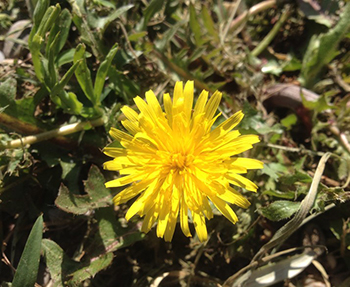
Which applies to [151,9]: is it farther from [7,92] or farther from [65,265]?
[65,265]

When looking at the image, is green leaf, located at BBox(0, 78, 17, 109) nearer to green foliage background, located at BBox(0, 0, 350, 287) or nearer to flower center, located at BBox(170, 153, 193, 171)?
green foliage background, located at BBox(0, 0, 350, 287)

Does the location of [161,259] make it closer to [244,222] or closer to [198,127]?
[244,222]

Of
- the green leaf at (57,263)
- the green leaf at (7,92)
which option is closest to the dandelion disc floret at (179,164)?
the green leaf at (57,263)

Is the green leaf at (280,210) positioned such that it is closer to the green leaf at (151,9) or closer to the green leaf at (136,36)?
the green leaf at (136,36)

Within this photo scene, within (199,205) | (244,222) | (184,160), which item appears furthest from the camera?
(244,222)

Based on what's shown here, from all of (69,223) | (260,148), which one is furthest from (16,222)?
(260,148)
